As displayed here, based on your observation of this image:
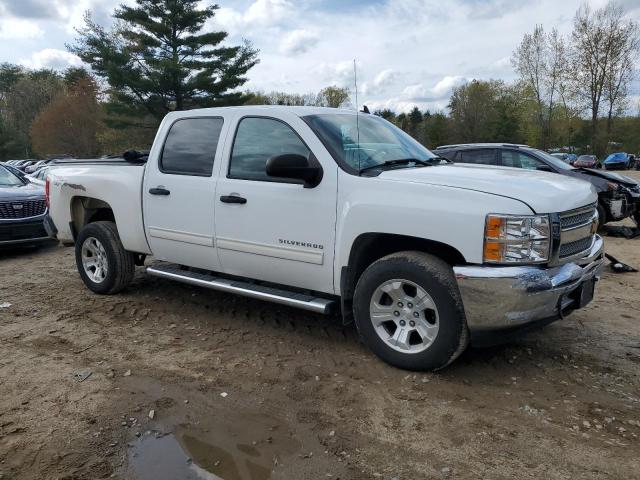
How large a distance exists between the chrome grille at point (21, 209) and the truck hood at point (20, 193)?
7 centimetres

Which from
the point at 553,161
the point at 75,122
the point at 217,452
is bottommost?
the point at 217,452

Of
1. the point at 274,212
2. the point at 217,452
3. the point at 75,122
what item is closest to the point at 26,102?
the point at 75,122

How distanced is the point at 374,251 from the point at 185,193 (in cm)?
191

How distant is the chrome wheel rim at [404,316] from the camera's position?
3.77 metres

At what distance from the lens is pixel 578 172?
9859mm

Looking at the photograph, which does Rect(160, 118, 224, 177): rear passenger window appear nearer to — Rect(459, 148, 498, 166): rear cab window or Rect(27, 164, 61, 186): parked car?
Rect(27, 164, 61, 186): parked car

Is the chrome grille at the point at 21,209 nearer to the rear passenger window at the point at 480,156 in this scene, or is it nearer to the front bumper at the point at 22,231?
the front bumper at the point at 22,231

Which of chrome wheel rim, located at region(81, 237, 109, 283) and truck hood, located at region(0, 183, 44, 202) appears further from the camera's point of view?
truck hood, located at region(0, 183, 44, 202)

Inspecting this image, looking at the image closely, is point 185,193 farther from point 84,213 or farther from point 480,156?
point 480,156

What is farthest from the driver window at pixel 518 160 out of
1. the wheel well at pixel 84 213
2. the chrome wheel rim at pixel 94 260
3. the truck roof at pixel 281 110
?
the chrome wheel rim at pixel 94 260

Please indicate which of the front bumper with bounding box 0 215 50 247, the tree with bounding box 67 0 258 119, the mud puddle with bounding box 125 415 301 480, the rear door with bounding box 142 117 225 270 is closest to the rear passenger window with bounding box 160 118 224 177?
the rear door with bounding box 142 117 225 270

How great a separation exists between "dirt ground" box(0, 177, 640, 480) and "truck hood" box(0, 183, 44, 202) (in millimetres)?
4199

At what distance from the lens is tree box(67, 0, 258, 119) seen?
32406 mm

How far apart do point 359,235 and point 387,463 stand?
163 centimetres
